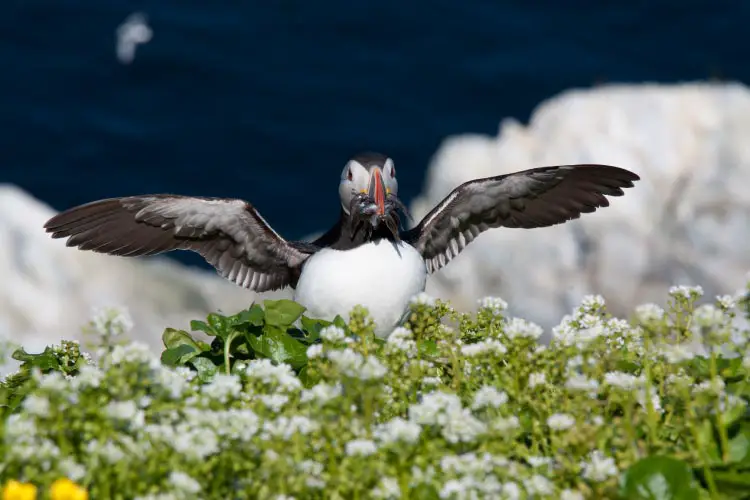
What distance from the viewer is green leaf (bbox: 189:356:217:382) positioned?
5.96m

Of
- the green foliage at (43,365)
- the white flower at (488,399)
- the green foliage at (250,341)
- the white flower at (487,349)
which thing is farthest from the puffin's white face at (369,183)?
the white flower at (488,399)

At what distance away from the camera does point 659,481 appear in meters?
4.36

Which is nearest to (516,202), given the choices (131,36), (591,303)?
(591,303)

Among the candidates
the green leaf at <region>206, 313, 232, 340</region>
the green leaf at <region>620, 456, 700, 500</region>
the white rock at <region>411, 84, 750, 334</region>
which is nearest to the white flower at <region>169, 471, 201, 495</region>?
the green leaf at <region>620, 456, 700, 500</region>

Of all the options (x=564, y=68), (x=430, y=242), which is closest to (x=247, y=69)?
(x=564, y=68)

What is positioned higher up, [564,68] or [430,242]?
[564,68]

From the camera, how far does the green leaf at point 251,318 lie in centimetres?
597

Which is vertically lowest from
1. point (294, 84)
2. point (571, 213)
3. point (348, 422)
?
point (348, 422)

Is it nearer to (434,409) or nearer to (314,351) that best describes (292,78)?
(314,351)

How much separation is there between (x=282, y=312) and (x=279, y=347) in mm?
196

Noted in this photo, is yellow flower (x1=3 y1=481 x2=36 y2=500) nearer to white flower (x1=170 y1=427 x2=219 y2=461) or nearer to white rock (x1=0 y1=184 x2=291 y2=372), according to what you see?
white flower (x1=170 y1=427 x2=219 y2=461)

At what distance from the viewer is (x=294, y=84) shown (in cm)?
3066

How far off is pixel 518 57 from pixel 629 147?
435 inches

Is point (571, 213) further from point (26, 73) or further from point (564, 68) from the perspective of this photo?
point (26, 73)
